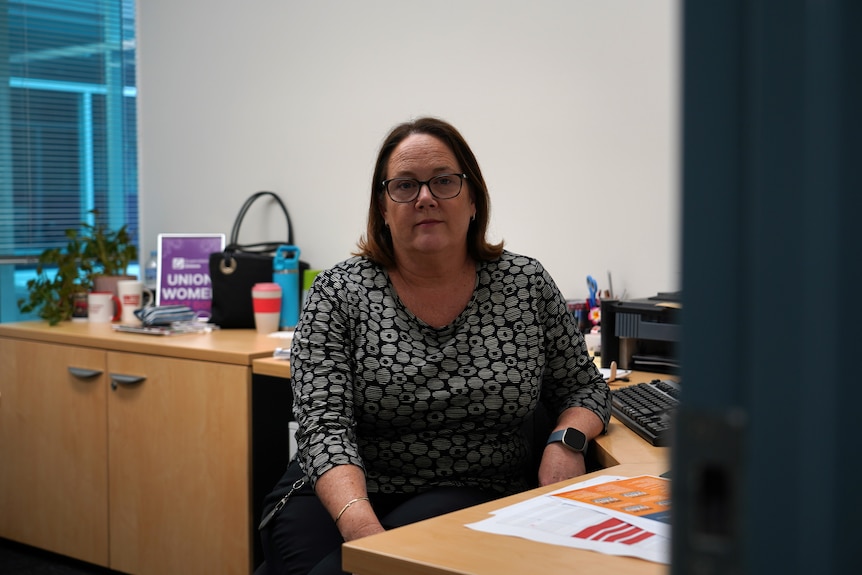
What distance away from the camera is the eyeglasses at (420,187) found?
2.02m

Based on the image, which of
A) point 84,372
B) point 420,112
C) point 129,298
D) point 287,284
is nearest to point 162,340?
point 84,372

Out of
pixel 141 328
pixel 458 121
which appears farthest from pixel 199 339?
pixel 458 121

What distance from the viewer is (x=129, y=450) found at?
2994 millimetres

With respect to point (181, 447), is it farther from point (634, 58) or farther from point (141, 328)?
point (634, 58)

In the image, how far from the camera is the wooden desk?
1087 mm

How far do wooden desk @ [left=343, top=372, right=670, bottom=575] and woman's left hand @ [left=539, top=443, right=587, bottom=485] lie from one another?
0.55 meters

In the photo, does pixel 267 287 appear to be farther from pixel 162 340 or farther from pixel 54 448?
pixel 54 448

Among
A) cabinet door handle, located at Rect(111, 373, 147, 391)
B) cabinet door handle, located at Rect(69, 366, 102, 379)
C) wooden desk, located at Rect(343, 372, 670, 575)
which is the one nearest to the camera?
wooden desk, located at Rect(343, 372, 670, 575)

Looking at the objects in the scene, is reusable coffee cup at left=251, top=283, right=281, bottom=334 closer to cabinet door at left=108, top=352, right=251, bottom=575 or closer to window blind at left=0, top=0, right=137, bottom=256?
cabinet door at left=108, top=352, right=251, bottom=575

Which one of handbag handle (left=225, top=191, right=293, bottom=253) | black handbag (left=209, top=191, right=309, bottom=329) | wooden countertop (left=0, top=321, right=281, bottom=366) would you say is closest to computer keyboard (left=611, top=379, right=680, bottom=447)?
wooden countertop (left=0, top=321, right=281, bottom=366)

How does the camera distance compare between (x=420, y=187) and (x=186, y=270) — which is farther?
(x=186, y=270)

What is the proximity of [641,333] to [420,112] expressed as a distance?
3.65 ft

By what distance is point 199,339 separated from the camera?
9.82 feet

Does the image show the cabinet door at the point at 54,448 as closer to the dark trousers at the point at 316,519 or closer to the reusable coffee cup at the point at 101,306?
the reusable coffee cup at the point at 101,306
